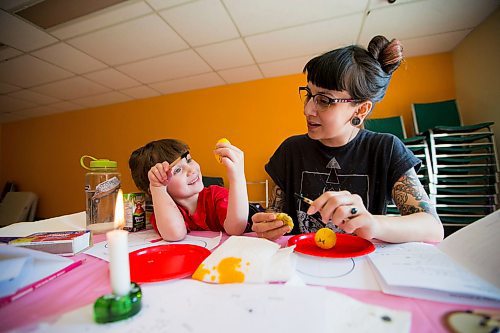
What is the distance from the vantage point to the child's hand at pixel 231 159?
74cm

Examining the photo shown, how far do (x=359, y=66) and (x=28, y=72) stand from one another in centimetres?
343

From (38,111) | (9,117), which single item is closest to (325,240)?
(38,111)

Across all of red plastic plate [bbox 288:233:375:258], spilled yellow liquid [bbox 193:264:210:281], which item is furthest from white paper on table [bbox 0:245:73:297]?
red plastic plate [bbox 288:233:375:258]

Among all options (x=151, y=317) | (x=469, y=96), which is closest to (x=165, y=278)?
(x=151, y=317)

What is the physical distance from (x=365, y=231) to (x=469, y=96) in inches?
105

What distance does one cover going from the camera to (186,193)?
0.97 metres

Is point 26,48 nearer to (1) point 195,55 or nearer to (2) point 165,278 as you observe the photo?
(1) point 195,55

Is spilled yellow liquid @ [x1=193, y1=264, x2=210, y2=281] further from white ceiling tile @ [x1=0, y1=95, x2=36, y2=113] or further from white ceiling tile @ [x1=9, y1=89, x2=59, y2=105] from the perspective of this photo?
white ceiling tile @ [x1=0, y1=95, x2=36, y2=113]

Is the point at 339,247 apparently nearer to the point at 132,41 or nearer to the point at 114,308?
the point at 114,308

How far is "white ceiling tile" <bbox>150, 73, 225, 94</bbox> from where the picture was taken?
292 centimetres

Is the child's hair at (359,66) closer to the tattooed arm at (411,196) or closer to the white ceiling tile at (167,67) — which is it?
the tattooed arm at (411,196)

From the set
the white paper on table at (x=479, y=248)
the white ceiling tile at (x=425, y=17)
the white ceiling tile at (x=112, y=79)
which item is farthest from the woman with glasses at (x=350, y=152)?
the white ceiling tile at (x=112, y=79)

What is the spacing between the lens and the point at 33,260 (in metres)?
0.45

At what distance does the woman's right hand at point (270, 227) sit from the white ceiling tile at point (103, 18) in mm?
1835
